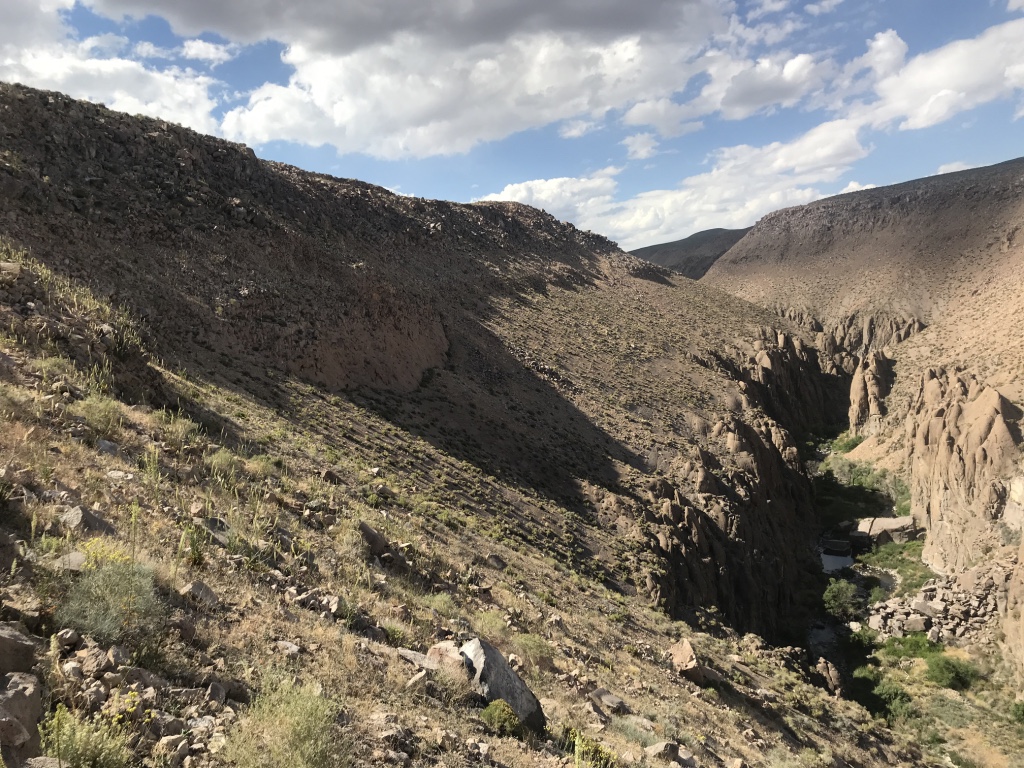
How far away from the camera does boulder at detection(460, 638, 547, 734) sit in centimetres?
677

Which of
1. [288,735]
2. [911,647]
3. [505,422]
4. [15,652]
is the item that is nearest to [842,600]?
[911,647]

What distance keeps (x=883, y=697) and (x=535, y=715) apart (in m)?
23.1

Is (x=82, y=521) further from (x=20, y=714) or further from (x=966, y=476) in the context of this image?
(x=966, y=476)

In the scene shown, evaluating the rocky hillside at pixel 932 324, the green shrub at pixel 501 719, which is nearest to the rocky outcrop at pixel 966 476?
the rocky hillside at pixel 932 324

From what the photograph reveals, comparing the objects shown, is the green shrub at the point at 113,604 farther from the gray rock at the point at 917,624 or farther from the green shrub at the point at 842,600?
the green shrub at the point at 842,600

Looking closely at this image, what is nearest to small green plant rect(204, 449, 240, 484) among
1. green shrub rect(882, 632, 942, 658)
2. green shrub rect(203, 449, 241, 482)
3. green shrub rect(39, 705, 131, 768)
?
green shrub rect(203, 449, 241, 482)

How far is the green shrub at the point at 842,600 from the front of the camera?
96.7 ft

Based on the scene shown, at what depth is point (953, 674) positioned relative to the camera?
76.9 ft

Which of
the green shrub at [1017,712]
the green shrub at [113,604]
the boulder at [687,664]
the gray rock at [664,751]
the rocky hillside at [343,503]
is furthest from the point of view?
the green shrub at [1017,712]

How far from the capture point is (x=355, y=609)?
7.80 meters

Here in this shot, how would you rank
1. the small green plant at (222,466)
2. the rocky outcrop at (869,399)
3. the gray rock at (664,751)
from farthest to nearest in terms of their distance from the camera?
the rocky outcrop at (869,399) → the small green plant at (222,466) → the gray rock at (664,751)

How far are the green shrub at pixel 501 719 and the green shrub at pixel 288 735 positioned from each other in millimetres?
1956

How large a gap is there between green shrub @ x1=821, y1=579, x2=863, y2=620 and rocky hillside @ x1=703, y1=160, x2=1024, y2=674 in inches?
198

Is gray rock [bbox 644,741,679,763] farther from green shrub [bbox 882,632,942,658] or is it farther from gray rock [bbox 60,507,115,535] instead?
green shrub [bbox 882,632,942,658]
